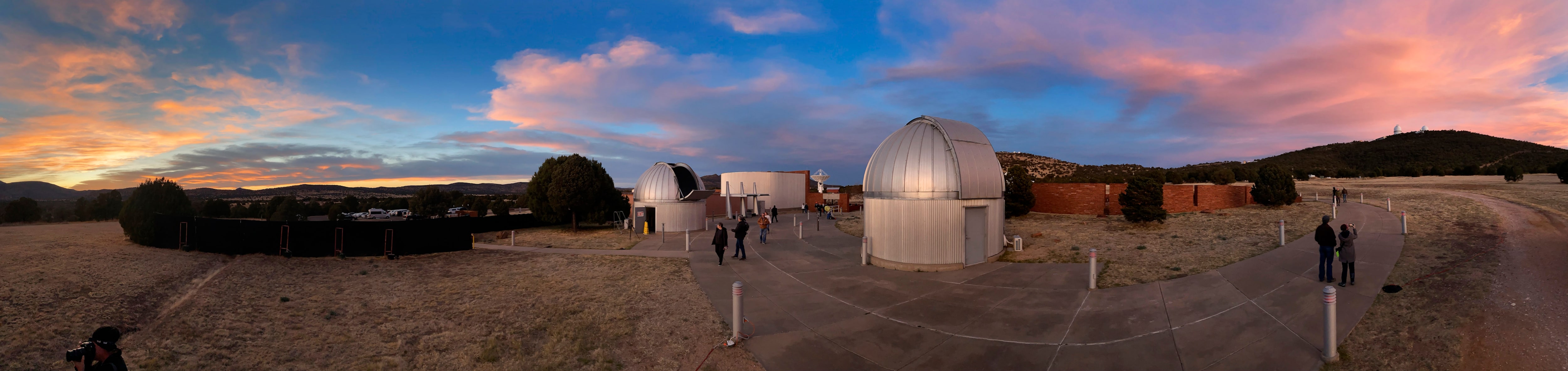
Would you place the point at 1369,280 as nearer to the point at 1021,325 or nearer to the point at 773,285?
the point at 1021,325

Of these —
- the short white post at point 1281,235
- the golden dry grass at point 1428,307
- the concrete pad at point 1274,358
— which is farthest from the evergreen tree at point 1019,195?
the concrete pad at point 1274,358

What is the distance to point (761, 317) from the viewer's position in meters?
8.55


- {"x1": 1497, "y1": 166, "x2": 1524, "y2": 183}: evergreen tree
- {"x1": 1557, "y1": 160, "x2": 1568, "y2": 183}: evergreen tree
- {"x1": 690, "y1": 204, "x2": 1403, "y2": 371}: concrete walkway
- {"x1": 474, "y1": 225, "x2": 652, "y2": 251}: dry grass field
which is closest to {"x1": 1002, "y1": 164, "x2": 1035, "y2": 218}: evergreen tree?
{"x1": 690, "y1": 204, "x2": 1403, "y2": 371}: concrete walkway

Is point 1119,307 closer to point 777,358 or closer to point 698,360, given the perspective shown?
point 777,358

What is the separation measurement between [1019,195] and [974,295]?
1835cm

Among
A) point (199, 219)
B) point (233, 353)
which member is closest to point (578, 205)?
point (199, 219)

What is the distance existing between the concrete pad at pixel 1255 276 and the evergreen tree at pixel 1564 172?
39603 millimetres

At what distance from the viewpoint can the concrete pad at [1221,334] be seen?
20.5 feet

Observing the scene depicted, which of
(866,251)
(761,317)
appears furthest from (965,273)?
(761,317)

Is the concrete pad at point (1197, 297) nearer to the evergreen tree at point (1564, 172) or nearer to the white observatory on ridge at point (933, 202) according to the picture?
the white observatory on ridge at point (933, 202)

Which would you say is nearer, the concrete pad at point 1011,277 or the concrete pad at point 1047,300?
the concrete pad at point 1047,300

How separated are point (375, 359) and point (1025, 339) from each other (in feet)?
31.5

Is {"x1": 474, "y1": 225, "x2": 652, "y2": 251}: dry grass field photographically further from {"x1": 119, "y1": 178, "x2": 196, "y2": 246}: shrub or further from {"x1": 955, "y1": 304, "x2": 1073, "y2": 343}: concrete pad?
{"x1": 955, "y1": 304, "x2": 1073, "y2": 343}: concrete pad

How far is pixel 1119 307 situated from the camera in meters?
8.55
